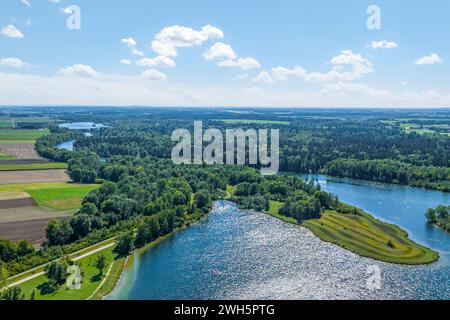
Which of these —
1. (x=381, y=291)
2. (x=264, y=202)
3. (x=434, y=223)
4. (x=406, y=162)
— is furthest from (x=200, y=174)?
(x=406, y=162)

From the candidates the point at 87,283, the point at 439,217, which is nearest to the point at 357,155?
the point at 439,217

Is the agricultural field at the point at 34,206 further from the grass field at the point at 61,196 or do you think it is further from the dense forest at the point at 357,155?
the dense forest at the point at 357,155

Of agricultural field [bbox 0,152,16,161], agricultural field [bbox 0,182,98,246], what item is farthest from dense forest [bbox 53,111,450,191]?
agricultural field [bbox 0,182,98,246]

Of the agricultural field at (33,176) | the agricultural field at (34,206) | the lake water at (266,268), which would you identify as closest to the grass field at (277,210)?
the lake water at (266,268)
